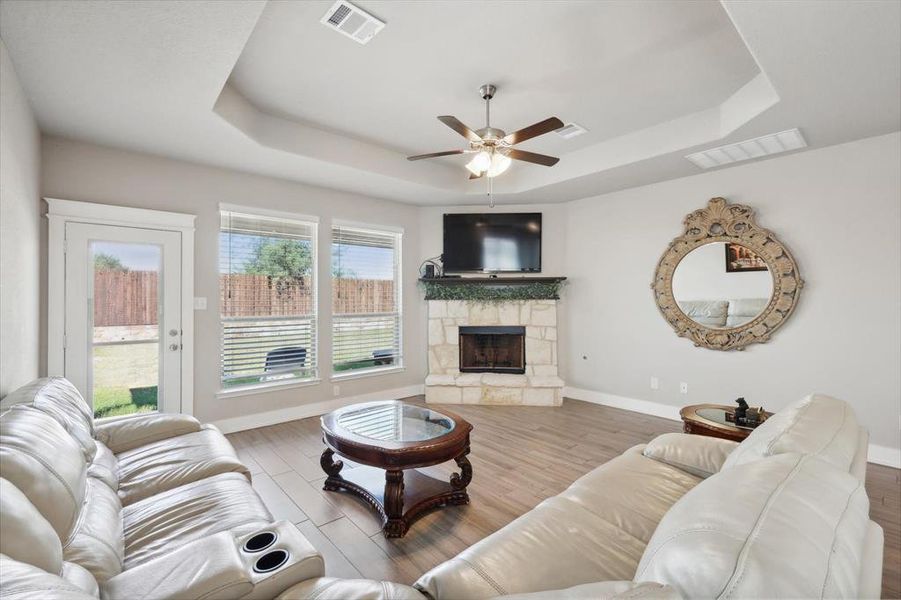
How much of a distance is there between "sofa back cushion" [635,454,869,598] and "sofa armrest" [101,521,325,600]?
0.91m

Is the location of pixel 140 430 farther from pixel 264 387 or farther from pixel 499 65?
pixel 499 65

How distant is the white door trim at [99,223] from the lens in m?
3.26

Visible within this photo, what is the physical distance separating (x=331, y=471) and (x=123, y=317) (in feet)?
7.94

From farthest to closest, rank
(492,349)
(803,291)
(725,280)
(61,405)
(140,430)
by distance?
1. (492,349)
2. (725,280)
3. (803,291)
4. (140,430)
5. (61,405)

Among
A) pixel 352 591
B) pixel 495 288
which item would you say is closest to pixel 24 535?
pixel 352 591

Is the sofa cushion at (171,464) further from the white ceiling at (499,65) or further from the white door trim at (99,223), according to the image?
the white ceiling at (499,65)

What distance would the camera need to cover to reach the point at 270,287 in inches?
177

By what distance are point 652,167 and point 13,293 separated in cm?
514

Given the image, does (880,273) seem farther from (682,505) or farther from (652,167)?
(682,505)

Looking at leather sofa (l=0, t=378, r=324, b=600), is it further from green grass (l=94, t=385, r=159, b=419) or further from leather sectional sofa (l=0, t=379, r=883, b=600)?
green grass (l=94, t=385, r=159, b=419)

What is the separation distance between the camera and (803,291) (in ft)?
12.5

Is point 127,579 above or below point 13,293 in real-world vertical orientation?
below

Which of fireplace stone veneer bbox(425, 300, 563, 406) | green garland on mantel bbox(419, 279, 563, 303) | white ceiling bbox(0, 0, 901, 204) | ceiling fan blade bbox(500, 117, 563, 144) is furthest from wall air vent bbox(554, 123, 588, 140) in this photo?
fireplace stone veneer bbox(425, 300, 563, 406)

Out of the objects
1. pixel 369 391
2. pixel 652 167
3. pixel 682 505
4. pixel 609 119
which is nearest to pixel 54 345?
pixel 369 391
